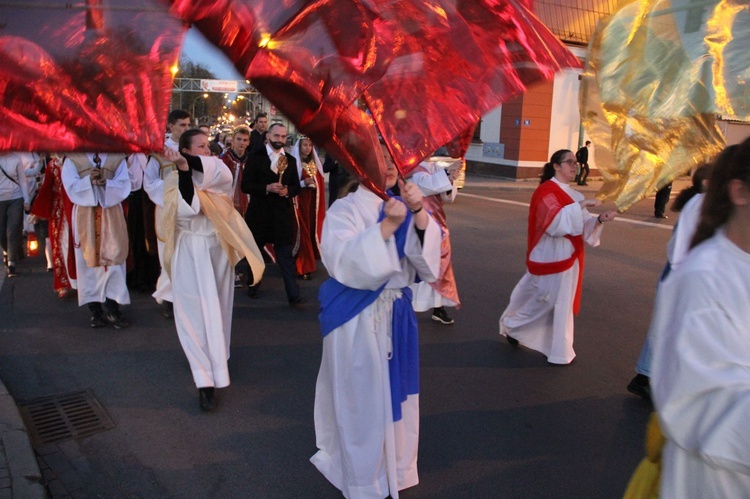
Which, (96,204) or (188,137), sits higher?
(188,137)

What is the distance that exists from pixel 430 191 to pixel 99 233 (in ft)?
10.4

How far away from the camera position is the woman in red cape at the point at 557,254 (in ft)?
16.7

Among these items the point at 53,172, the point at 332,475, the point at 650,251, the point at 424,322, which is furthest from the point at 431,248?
the point at 650,251

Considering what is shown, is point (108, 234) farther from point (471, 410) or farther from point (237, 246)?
point (471, 410)

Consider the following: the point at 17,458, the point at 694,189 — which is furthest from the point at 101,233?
the point at 694,189

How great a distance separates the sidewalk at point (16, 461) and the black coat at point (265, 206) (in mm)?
3227

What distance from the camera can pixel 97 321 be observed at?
237 inches

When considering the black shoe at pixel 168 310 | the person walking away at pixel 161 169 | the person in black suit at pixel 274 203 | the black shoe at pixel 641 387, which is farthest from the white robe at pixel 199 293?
the black shoe at pixel 641 387

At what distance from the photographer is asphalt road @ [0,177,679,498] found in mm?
3488

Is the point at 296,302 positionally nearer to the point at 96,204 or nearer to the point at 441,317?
the point at 441,317

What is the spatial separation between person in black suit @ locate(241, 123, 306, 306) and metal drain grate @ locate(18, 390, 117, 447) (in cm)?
265

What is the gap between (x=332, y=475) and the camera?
3.28 meters

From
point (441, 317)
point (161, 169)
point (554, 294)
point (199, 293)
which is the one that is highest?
point (161, 169)

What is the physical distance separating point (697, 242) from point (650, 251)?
31.0 feet
